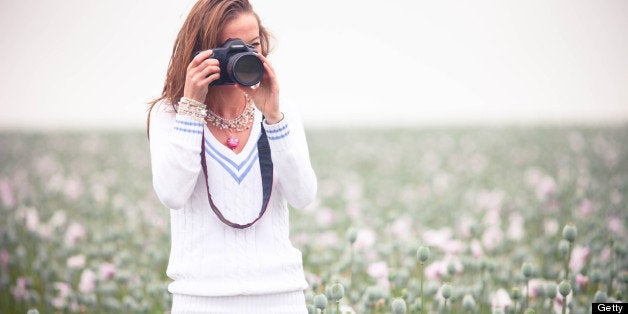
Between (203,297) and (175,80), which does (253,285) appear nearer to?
(203,297)

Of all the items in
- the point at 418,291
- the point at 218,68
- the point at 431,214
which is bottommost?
the point at 418,291

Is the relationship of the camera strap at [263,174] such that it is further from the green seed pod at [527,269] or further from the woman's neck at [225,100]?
the green seed pod at [527,269]

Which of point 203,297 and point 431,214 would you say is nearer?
point 203,297

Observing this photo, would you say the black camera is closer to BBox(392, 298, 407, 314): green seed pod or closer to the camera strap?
the camera strap

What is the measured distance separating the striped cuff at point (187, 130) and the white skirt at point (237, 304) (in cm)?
40

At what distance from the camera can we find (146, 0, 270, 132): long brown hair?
6.23 ft

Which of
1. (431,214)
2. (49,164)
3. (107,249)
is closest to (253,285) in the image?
(107,249)

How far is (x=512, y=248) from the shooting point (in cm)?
412

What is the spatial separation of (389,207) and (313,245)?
191 cm

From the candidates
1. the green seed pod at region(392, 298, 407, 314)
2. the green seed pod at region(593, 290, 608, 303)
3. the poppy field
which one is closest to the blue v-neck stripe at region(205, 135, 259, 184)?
the poppy field

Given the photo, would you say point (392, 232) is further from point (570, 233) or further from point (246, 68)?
point (246, 68)

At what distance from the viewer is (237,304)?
1.86m

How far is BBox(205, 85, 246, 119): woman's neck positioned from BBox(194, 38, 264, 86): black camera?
87 mm

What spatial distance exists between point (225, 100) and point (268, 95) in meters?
0.15
